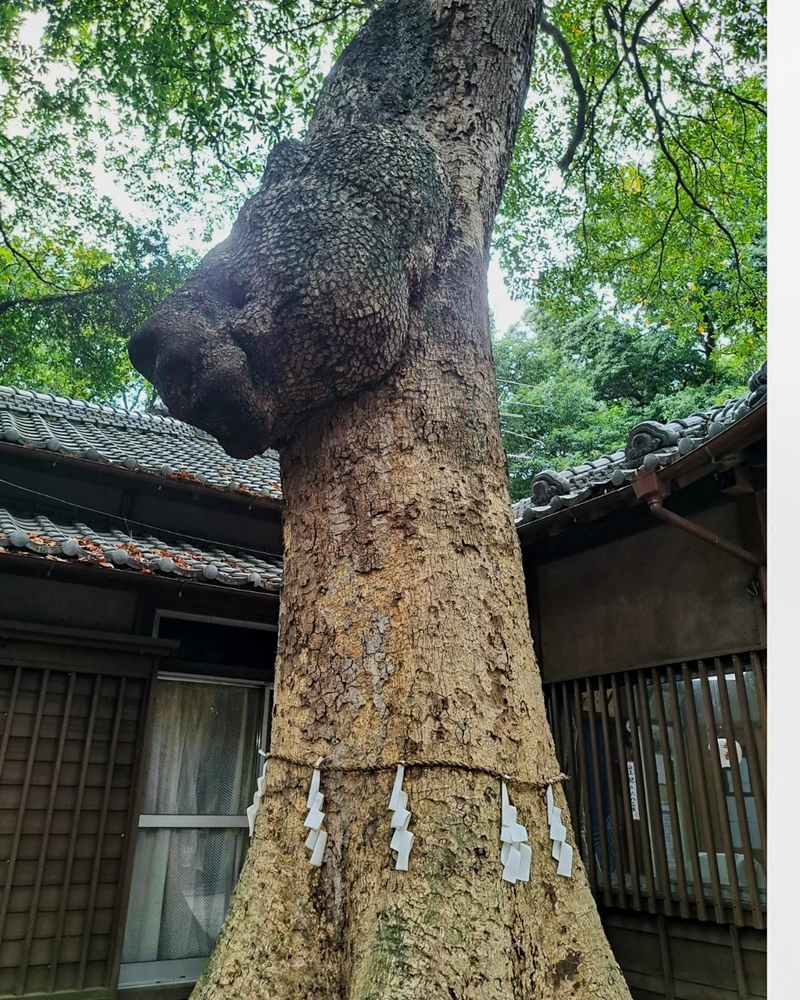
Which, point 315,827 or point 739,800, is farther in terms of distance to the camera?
point 739,800

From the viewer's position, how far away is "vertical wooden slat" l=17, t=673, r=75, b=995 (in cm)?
459

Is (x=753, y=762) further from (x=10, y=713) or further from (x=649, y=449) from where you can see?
(x=10, y=713)

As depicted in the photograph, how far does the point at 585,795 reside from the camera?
5.24 meters

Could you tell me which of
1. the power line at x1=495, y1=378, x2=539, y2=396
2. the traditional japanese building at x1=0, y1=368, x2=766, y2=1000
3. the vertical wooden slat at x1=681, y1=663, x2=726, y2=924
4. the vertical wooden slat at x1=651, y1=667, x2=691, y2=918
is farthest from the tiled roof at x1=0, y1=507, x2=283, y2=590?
the power line at x1=495, y1=378, x2=539, y2=396

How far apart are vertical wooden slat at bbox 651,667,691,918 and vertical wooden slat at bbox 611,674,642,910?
0.28 metres

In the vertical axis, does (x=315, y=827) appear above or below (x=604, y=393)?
below

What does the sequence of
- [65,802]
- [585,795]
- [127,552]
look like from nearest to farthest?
[65,802] < [585,795] < [127,552]

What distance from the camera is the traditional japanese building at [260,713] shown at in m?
4.37

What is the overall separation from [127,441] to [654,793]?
254 inches

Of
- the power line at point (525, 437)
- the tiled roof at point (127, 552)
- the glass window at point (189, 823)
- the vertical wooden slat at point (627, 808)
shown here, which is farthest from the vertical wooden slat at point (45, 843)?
the power line at point (525, 437)

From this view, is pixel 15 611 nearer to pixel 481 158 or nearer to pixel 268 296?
pixel 268 296

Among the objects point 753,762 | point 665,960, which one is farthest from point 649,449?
point 665,960

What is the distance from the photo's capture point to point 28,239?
11008 mm
